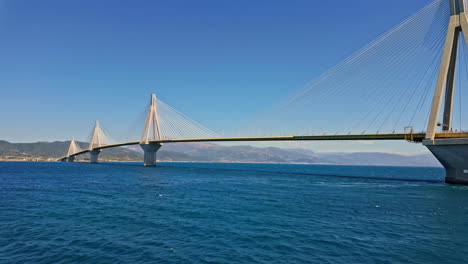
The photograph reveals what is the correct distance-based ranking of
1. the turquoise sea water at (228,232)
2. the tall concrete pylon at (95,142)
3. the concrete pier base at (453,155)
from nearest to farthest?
the turquoise sea water at (228,232)
the concrete pier base at (453,155)
the tall concrete pylon at (95,142)

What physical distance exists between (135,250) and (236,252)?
4.56 m

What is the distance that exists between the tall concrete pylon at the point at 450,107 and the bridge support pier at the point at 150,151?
8387 centimetres

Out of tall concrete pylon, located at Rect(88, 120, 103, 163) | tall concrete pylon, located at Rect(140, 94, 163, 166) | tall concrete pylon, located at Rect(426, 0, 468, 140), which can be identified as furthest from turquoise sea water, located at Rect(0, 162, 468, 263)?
tall concrete pylon, located at Rect(88, 120, 103, 163)

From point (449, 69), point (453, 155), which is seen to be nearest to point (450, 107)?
point (449, 69)

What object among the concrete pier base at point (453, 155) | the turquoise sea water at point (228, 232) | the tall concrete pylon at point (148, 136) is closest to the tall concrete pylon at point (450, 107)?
the concrete pier base at point (453, 155)

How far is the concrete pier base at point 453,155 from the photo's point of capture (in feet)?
126

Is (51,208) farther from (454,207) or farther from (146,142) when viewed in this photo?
(146,142)

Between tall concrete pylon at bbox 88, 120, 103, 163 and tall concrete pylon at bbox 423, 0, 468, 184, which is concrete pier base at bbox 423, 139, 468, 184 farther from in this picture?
tall concrete pylon at bbox 88, 120, 103, 163

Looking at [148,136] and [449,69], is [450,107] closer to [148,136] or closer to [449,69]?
[449,69]

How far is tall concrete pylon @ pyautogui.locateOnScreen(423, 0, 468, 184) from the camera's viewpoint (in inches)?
1559

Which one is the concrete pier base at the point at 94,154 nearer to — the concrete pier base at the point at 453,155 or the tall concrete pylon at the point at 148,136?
the tall concrete pylon at the point at 148,136

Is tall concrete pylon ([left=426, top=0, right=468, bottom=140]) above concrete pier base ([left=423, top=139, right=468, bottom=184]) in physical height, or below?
above

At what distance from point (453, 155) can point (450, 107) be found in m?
7.48

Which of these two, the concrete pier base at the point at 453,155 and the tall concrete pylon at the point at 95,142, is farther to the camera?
the tall concrete pylon at the point at 95,142
